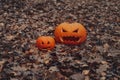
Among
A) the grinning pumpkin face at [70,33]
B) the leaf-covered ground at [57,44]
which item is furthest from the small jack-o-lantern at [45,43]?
the grinning pumpkin face at [70,33]

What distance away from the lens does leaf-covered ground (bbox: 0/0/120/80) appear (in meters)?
7.09

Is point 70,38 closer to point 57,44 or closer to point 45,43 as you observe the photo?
point 57,44

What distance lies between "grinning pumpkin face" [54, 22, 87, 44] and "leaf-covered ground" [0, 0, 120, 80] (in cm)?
17

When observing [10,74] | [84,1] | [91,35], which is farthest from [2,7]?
[10,74]

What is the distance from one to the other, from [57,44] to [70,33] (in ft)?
1.96

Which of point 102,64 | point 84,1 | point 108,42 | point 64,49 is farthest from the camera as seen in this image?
point 84,1

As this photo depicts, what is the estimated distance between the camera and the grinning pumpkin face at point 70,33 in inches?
315

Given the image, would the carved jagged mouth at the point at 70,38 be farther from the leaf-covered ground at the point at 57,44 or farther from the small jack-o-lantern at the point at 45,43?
Result: the small jack-o-lantern at the point at 45,43

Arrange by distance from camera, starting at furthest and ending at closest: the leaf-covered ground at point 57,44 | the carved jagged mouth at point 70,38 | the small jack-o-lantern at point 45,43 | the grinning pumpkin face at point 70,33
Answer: the carved jagged mouth at point 70,38, the grinning pumpkin face at point 70,33, the small jack-o-lantern at point 45,43, the leaf-covered ground at point 57,44

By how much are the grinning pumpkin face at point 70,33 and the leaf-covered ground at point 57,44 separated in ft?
0.57

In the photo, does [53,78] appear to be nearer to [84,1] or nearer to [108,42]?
[108,42]

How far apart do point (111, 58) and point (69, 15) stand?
4.07 m

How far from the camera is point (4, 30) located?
970cm

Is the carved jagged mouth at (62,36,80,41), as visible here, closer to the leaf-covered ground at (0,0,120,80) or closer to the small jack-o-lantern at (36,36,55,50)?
the leaf-covered ground at (0,0,120,80)
